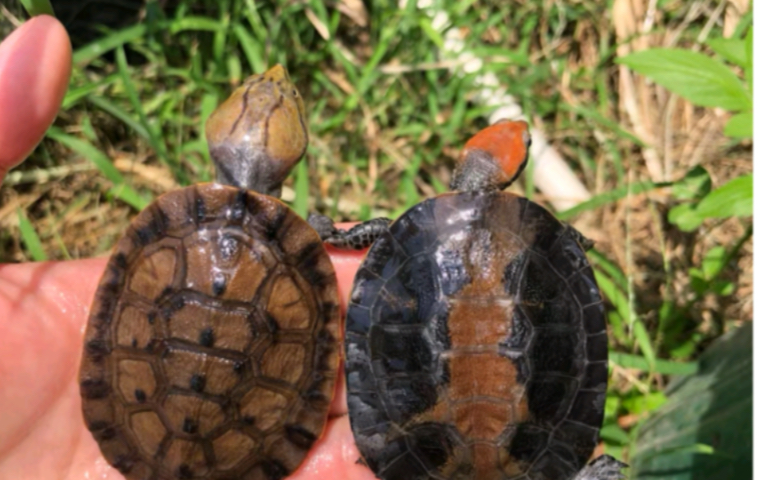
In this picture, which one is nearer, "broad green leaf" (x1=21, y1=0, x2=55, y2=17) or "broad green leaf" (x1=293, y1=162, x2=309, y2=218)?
"broad green leaf" (x1=21, y1=0, x2=55, y2=17)

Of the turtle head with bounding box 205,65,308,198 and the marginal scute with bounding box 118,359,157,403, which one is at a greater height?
the turtle head with bounding box 205,65,308,198

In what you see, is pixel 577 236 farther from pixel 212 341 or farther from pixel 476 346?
pixel 212 341

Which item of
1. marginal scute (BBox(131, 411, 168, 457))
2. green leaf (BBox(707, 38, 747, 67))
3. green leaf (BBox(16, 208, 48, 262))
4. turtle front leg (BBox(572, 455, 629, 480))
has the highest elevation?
green leaf (BBox(707, 38, 747, 67))

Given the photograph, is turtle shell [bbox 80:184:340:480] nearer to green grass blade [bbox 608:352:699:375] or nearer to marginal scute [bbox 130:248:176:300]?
marginal scute [bbox 130:248:176:300]

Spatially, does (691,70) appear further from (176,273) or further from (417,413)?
(176,273)

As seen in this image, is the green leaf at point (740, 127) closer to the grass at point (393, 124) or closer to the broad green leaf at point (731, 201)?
the broad green leaf at point (731, 201)

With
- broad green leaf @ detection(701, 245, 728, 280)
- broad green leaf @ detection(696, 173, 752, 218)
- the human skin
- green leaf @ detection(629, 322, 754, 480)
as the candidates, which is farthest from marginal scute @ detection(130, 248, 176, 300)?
broad green leaf @ detection(701, 245, 728, 280)

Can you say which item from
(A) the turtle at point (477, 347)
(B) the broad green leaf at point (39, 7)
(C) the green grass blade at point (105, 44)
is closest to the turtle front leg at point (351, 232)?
(A) the turtle at point (477, 347)

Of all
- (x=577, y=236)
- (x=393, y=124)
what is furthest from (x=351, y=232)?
(x=393, y=124)
